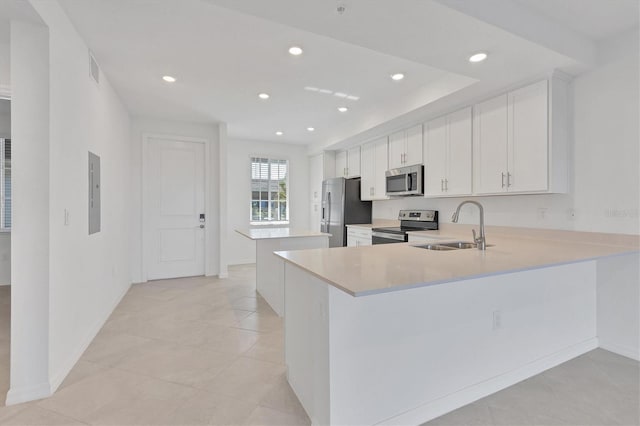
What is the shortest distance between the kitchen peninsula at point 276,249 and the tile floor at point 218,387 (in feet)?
1.63

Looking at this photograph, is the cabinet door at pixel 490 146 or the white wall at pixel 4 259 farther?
the white wall at pixel 4 259

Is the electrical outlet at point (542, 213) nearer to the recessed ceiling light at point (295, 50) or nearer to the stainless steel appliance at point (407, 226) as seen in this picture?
the stainless steel appliance at point (407, 226)

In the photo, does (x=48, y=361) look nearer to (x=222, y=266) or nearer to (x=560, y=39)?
(x=222, y=266)

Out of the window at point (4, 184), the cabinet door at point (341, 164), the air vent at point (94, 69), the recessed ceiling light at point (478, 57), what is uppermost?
the air vent at point (94, 69)

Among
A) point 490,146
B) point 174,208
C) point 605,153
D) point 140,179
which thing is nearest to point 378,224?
point 490,146

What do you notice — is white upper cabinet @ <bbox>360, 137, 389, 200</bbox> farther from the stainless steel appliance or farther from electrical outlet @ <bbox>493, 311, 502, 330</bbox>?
electrical outlet @ <bbox>493, 311, 502, 330</bbox>

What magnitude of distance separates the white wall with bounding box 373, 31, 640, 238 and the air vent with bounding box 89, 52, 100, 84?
166 inches

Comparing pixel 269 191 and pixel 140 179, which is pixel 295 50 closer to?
pixel 140 179

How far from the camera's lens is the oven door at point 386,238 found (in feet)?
12.6

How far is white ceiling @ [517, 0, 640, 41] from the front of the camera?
2068 mm

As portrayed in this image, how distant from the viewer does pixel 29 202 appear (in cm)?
185

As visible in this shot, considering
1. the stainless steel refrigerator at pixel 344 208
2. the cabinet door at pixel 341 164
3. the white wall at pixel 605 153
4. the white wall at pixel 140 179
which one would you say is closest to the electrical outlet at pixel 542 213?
the white wall at pixel 605 153

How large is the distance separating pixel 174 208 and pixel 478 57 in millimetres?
4572

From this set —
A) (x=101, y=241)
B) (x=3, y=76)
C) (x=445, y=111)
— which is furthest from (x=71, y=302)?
(x=445, y=111)
